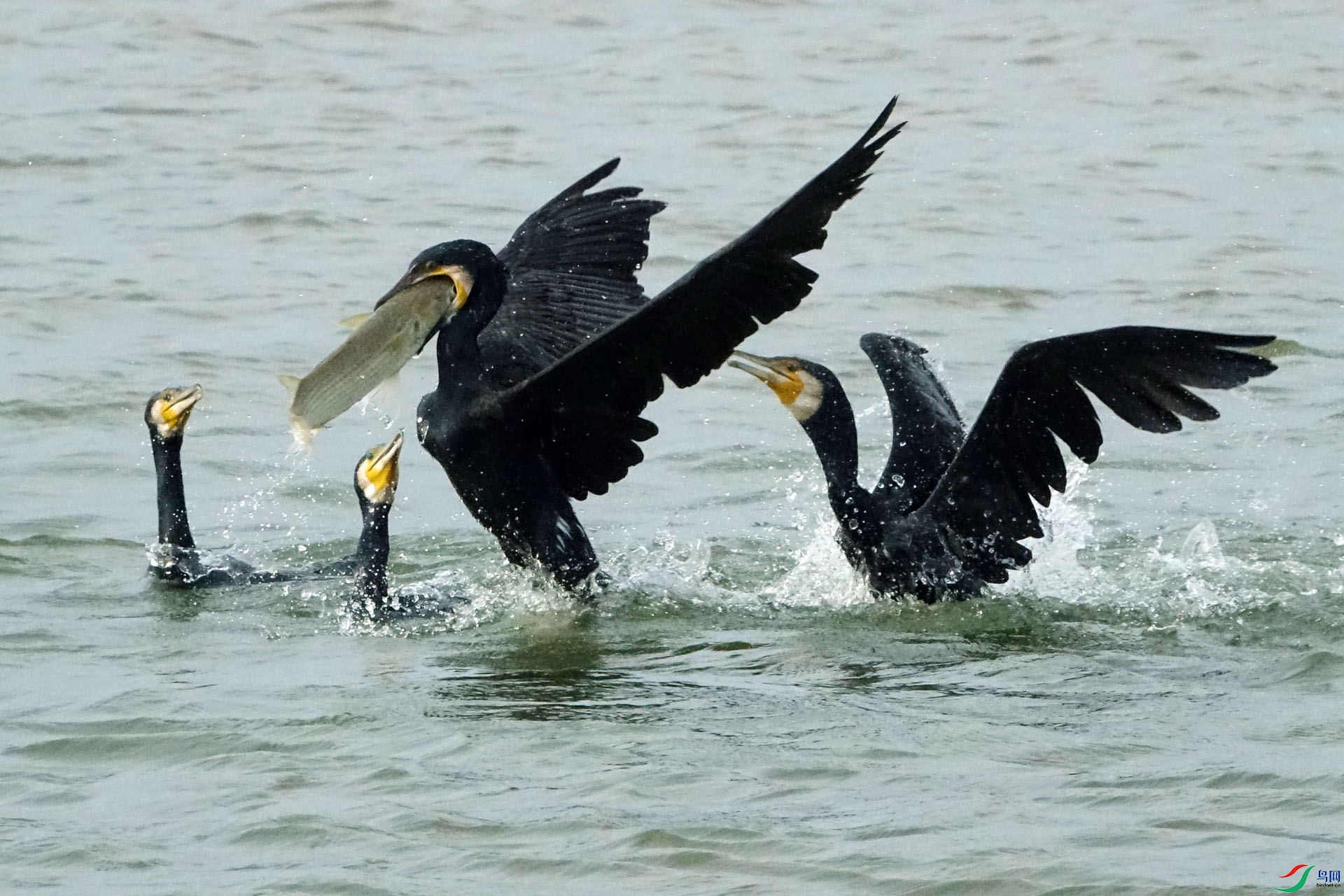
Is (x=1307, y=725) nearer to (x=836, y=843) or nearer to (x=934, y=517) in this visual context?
(x=836, y=843)

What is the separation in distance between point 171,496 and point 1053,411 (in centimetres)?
340

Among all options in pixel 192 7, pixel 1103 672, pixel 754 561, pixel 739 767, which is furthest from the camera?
pixel 192 7

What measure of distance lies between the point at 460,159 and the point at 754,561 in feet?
25.8

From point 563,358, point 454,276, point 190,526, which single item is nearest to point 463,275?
point 454,276

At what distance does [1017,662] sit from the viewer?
22.1 feet

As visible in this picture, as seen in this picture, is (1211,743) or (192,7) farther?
(192,7)

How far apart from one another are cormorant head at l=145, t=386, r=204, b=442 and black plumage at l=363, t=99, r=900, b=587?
136cm

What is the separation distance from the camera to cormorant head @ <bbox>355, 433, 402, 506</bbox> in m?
7.76

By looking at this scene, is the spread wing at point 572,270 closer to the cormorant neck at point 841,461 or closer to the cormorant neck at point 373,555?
the cormorant neck at point 373,555

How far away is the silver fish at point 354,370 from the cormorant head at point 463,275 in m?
0.37

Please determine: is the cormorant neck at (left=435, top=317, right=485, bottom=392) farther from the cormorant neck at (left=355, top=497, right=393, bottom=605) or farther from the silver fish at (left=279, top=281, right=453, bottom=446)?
the cormorant neck at (left=355, top=497, right=393, bottom=605)

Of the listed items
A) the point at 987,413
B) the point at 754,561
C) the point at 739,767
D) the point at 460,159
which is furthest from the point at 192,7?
the point at 739,767

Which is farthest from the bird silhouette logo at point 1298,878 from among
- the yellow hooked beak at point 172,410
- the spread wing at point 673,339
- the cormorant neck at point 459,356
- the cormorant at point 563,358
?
the yellow hooked beak at point 172,410

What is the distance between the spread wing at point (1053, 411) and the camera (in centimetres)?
658
